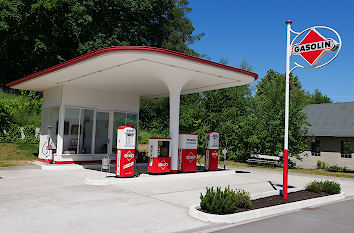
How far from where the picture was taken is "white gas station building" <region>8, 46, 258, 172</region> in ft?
36.7

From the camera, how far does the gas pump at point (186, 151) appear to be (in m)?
13.6

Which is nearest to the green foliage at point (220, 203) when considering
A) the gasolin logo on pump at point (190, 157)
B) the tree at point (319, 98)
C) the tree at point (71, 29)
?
the gasolin logo on pump at point (190, 157)

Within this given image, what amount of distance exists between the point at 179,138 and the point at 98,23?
2150 centimetres

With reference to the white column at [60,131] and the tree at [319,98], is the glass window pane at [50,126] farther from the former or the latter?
the tree at [319,98]

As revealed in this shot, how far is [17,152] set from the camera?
1839cm

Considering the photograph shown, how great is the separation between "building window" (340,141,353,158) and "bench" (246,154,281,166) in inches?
312

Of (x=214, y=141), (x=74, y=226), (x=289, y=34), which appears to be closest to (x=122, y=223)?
(x=74, y=226)

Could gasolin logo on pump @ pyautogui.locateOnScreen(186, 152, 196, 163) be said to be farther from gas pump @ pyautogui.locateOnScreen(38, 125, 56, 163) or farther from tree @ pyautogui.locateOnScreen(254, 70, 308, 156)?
tree @ pyautogui.locateOnScreen(254, 70, 308, 156)

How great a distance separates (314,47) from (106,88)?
10.8 m

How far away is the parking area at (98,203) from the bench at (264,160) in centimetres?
912

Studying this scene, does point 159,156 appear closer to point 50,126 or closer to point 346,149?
point 50,126

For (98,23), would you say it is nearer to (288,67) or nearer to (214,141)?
(214,141)

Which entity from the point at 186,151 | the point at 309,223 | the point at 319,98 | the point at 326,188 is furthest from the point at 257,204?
the point at 319,98

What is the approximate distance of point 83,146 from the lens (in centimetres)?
1605
